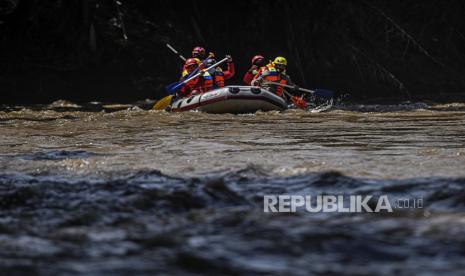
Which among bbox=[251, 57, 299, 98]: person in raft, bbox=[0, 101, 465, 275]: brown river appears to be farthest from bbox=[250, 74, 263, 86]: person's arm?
bbox=[0, 101, 465, 275]: brown river

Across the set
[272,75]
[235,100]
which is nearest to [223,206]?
[235,100]

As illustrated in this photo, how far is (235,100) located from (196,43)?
23.0 ft

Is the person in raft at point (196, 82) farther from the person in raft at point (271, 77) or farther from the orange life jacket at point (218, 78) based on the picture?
the person in raft at point (271, 77)

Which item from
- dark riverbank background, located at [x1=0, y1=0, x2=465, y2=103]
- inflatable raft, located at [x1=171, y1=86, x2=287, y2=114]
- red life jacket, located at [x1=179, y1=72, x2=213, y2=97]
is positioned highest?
dark riverbank background, located at [x1=0, y1=0, x2=465, y2=103]

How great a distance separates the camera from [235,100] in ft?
44.8

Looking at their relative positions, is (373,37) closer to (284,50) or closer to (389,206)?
(284,50)

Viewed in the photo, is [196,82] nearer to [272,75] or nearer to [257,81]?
[257,81]

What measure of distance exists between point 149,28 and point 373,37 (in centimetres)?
616

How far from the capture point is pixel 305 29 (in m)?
20.0

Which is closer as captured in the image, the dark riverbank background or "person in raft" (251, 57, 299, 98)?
"person in raft" (251, 57, 299, 98)

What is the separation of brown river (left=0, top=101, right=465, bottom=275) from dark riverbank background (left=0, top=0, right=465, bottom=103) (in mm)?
10670

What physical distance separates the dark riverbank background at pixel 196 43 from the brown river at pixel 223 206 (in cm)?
1067

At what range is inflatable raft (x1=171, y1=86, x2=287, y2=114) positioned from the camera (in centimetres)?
1363

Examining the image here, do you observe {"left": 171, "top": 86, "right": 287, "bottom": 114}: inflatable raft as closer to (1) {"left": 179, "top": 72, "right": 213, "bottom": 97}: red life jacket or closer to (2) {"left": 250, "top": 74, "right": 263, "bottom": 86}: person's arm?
(1) {"left": 179, "top": 72, "right": 213, "bottom": 97}: red life jacket
